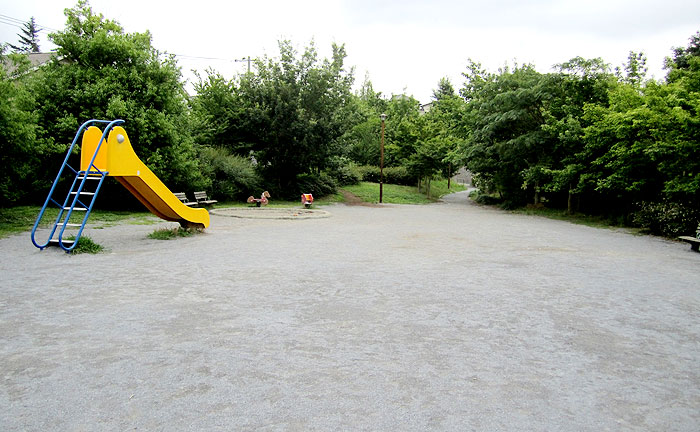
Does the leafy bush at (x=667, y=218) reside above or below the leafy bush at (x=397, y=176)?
below

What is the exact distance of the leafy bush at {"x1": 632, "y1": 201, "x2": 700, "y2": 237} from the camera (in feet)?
41.1

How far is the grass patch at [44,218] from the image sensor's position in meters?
11.6

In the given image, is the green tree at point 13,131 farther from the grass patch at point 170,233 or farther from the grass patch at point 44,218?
the grass patch at point 170,233

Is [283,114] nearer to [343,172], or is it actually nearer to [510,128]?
[343,172]

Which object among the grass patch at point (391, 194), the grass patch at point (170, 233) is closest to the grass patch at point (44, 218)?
the grass patch at point (170, 233)

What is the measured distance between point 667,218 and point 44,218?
17.7 metres

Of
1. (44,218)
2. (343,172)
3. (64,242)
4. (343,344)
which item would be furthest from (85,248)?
(343,172)

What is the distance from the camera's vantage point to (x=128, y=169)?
30.6 ft

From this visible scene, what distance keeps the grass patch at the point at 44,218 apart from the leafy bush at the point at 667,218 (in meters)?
14.8

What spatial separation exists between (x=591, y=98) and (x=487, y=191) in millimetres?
13506

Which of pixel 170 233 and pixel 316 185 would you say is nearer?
pixel 170 233

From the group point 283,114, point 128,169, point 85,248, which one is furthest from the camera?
point 283,114

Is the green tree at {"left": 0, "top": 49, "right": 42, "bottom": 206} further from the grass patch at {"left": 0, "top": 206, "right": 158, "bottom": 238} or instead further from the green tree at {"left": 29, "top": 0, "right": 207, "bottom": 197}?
the green tree at {"left": 29, "top": 0, "right": 207, "bottom": 197}

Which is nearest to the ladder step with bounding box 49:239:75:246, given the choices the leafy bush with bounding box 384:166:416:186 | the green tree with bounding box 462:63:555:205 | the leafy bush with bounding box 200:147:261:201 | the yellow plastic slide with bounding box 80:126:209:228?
the yellow plastic slide with bounding box 80:126:209:228
